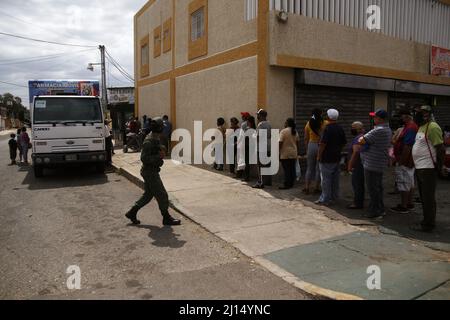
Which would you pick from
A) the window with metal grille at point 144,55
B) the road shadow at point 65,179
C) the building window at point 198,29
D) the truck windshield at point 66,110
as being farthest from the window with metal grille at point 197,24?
the window with metal grille at point 144,55

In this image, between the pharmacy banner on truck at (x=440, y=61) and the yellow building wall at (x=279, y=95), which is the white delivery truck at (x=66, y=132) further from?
A: the pharmacy banner on truck at (x=440, y=61)

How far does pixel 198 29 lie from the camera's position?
13.4 m

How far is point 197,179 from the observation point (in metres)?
10.3

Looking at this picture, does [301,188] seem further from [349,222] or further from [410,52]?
[410,52]

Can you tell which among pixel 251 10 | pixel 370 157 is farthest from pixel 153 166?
pixel 251 10

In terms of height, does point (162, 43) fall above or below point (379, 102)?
above

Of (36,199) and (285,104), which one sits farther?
(285,104)

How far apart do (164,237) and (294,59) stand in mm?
5871

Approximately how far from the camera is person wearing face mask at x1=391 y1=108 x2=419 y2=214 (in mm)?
6781

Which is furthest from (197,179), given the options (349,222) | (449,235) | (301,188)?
(449,235)

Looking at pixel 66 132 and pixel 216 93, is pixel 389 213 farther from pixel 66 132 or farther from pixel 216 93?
pixel 66 132

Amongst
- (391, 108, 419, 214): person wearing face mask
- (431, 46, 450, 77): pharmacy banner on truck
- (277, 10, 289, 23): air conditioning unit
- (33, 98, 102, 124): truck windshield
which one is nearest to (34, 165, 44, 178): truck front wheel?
Answer: (33, 98, 102, 124): truck windshield

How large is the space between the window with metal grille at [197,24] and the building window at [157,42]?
381 centimetres

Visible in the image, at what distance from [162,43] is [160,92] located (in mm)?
2008
